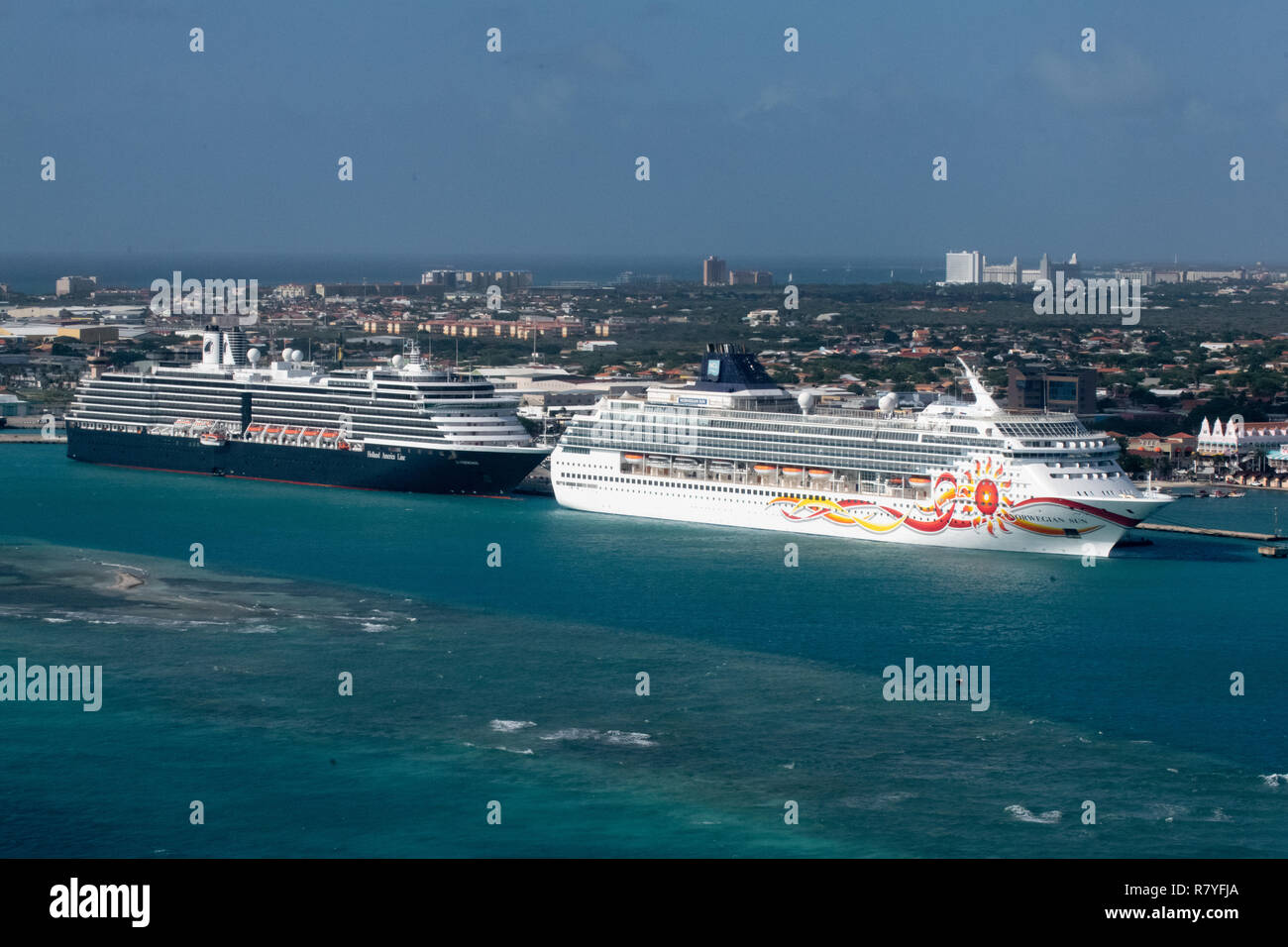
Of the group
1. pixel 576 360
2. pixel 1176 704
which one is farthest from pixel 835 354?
pixel 1176 704

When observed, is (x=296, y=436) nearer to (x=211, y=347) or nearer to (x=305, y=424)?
(x=305, y=424)

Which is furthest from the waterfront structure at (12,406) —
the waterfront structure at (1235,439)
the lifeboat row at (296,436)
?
the waterfront structure at (1235,439)

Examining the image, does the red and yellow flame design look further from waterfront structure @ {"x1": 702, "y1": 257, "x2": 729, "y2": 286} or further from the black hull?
waterfront structure @ {"x1": 702, "y1": 257, "x2": 729, "y2": 286}

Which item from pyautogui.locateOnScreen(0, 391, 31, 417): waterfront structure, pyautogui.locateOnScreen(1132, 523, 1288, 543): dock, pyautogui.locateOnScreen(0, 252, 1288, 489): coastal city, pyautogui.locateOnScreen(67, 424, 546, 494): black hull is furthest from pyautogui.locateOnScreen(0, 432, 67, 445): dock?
pyautogui.locateOnScreen(1132, 523, 1288, 543): dock

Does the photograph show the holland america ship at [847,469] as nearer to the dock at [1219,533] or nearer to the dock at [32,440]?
the dock at [1219,533]

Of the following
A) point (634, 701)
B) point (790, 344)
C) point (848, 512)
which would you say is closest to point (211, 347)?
point (848, 512)

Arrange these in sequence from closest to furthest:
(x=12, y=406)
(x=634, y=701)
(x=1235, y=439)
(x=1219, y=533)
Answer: (x=634, y=701) < (x=1219, y=533) < (x=1235, y=439) < (x=12, y=406)

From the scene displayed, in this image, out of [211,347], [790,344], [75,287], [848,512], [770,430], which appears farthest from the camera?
[75,287]
